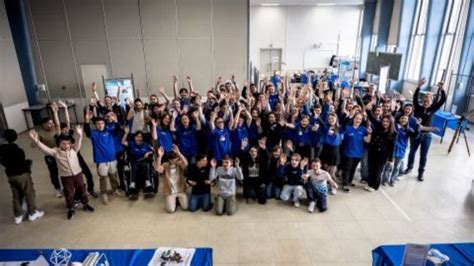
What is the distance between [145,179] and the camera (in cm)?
530

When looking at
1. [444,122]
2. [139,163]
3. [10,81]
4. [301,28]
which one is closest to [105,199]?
[139,163]

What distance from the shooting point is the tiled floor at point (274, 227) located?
3.97 m

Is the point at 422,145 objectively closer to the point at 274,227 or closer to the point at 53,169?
the point at 274,227

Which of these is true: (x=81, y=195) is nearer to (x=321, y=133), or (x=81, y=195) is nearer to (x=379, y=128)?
(x=321, y=133)

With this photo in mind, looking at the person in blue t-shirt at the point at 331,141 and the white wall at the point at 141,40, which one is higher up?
the white wall at the point at 141,40

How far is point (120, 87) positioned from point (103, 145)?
15.8 ft

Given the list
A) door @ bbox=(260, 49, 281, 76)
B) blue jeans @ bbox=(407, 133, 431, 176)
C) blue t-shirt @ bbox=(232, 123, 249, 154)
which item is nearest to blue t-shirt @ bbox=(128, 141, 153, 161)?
blue t-shirt @ bbox=(232, 123, 249, 154)

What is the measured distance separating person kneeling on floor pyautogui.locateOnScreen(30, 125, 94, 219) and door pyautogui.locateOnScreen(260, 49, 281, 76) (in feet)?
50.8

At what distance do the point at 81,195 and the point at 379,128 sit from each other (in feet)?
17.6

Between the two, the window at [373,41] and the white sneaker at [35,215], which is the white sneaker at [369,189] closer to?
the white sneaker at [35,215]

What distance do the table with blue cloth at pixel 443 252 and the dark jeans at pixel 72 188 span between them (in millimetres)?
4394

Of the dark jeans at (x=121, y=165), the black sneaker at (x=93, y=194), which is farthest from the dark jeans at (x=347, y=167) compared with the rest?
the black sneaker at (x=93, y=194)

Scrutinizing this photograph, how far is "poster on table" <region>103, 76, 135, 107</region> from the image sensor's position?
29.6ft

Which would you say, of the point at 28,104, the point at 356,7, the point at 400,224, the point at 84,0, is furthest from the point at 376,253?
the point at 356,7
